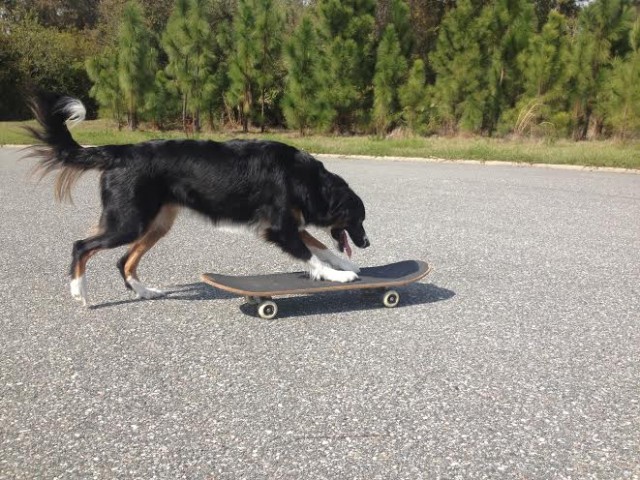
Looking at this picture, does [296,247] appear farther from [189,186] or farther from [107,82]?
[107,82]

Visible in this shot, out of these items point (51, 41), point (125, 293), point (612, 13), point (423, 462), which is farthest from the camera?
point (51, 41)

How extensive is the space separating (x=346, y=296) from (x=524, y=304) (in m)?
1.39

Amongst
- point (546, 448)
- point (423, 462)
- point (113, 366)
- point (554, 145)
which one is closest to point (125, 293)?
point (113, 366)

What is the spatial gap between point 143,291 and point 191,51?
19873 millimetres

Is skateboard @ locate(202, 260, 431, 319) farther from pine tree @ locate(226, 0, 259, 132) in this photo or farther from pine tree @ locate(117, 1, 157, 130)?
pine tree @ locate(117, 1, 157, 130)

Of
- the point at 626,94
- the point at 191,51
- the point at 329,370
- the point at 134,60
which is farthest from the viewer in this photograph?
the point at 191,51

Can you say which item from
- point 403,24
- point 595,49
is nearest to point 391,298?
point 595,49

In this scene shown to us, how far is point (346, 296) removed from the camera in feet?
16.6

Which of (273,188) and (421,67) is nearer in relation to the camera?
(273,188)

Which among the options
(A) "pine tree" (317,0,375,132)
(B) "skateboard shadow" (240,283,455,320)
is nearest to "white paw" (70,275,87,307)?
(B) "skateboard shadow" (240,283,455,320)

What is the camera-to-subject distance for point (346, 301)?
491 cm

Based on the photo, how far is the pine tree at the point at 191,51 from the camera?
2278 cm

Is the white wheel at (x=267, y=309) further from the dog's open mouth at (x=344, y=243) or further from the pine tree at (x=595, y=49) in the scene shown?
the pine tree at (x=595, y=49)

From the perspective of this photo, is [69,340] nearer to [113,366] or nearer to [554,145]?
[113,366]
